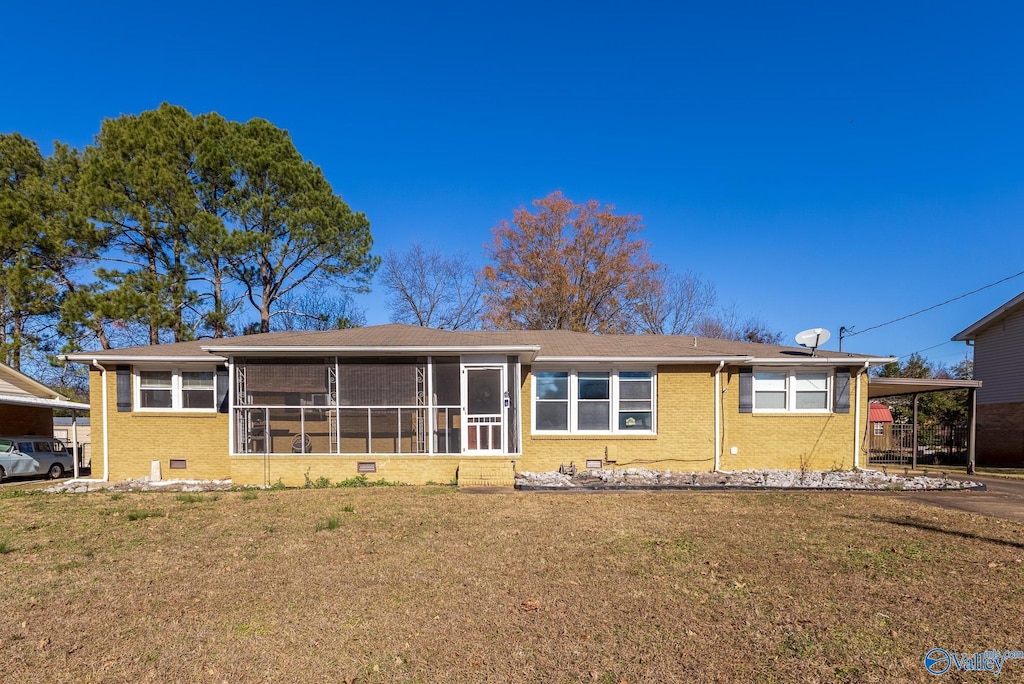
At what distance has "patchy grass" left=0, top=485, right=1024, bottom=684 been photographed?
3.59 metres

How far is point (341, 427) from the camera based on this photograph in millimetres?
11508

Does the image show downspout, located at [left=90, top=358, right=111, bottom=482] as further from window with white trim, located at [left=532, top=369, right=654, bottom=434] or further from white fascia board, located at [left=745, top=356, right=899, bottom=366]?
white fascia board, located at [left=745, top=356, right=899, bottom=366]

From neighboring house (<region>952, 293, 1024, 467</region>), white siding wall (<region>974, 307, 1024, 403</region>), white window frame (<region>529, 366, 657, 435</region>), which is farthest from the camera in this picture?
white siding wall (<region>974, 307, 1024, 403</region>)

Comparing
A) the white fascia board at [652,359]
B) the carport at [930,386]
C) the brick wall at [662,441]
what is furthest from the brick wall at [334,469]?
the carport at [930,386]

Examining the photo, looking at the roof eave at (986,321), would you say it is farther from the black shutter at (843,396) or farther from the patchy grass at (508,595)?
the patchy grass at (508,595)

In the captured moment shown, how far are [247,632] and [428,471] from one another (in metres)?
7.22

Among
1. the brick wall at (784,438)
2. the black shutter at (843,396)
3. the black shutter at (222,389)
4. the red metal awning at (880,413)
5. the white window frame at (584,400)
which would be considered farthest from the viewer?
the red metal awning at (880,413)

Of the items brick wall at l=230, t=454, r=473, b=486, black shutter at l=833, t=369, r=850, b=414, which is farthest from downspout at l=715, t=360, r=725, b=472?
brick wall at l=230, t=454, r=473, b=486

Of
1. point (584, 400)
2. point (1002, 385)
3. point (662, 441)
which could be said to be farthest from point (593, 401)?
point (1002, 385)

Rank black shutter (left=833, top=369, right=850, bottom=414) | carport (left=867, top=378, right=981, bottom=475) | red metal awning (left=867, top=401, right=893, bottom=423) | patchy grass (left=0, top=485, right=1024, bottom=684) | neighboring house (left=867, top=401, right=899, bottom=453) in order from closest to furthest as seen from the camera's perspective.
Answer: patchy grass (left=0, top=485, right=1024, bottom=684) < black shutter (left=833, top=369, right=850, bottom=414) < carport (left=867, top=378, right=981, bottom=475) < neighboring house (left=867, top=401, right=899, bottom=453) < red metal awning (left=867, top=401, right=893, bottom=423)

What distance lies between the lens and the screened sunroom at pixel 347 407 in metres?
11.4

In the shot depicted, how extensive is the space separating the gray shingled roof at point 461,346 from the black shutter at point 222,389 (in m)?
0.54

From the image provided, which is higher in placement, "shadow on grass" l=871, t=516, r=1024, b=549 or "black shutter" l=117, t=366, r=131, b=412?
"black shutter" l=117, t=366, r=131, b=412

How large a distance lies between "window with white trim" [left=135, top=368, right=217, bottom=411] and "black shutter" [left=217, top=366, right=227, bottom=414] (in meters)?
0.27
